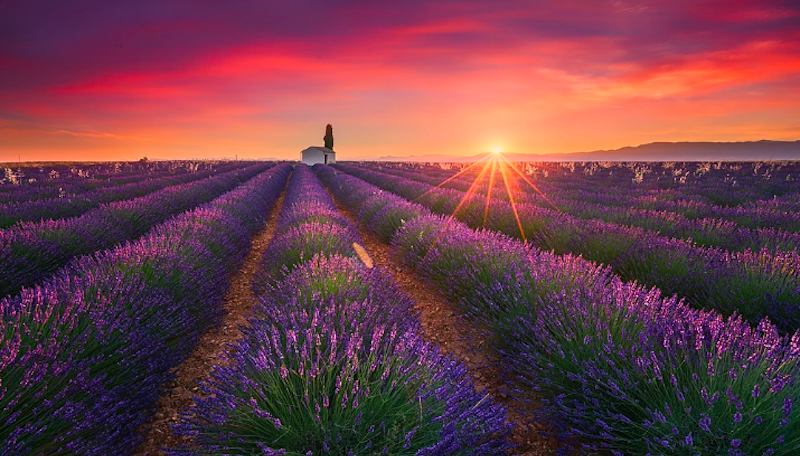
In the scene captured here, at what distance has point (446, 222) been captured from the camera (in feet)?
17.9

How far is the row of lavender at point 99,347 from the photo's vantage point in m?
1.59

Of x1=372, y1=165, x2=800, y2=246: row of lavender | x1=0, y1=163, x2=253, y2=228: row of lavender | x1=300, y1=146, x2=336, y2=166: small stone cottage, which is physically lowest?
x1=372, y1=165, x2=800, y2=246: row of lavender

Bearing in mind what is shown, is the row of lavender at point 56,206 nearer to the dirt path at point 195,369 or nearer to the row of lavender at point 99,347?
the dirt path at point 195,369

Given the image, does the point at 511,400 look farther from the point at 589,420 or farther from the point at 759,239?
the point at 759,239

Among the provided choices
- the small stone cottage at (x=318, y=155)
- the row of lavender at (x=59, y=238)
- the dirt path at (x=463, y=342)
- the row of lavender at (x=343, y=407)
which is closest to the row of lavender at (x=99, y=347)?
the row of lavender at (x=343, y=407)

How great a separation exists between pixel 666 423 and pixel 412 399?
1.04 meters

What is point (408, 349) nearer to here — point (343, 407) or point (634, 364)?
point (343, 407)

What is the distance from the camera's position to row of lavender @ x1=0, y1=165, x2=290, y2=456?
5.21 feet

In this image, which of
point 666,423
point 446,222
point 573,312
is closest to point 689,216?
point 446,222

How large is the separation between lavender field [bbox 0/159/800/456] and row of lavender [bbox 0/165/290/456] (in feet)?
0.05

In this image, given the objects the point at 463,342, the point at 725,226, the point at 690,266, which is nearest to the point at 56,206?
the point at 463,342

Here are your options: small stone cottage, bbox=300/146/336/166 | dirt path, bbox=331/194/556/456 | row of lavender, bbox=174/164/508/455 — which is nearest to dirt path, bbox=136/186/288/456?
row of lavender, bbox=174/164/508/455

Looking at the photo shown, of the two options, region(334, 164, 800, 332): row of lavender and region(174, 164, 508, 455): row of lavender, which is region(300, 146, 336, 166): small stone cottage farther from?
region(174, 164, 508, 455): row of lavender

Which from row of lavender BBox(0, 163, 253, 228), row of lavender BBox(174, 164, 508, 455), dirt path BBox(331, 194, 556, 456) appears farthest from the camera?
row of lavender BBox(0, 163, 253, 228)
